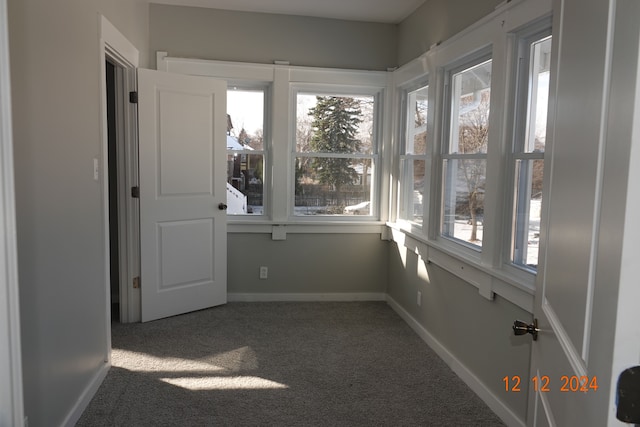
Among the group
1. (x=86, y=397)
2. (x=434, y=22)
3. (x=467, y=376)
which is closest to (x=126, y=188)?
(x=86, y=397)

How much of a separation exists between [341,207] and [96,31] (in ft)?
8.80

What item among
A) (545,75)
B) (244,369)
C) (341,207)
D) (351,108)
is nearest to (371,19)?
(351,108)

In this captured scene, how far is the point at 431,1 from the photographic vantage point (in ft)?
12.7

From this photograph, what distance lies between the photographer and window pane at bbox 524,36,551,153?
253 centimetres

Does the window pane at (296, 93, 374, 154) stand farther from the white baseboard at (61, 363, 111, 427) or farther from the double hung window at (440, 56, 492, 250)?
the white baseboard at (61, 363, 111, 427)

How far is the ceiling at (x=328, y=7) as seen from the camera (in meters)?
4.16

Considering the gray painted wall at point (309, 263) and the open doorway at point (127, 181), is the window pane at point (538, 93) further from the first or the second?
the open doorway at point (127, 181)

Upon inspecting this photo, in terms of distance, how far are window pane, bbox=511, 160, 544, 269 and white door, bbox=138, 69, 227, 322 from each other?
2.56 meters

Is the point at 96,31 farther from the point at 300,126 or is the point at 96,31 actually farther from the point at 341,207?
the point at 341,207

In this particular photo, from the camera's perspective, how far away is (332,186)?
488 cm

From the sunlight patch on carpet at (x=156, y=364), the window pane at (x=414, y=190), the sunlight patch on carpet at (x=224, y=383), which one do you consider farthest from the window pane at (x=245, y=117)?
the sunlight patch on carpet at (x=224, y=383)

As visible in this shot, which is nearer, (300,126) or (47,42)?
(47,42)

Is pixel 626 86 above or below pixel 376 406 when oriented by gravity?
above

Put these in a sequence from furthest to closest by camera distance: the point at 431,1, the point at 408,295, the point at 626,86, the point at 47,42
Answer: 1. the point at 408,295
2. the point at 431,1
3. the point at 47,42
4. the point at 626,86
